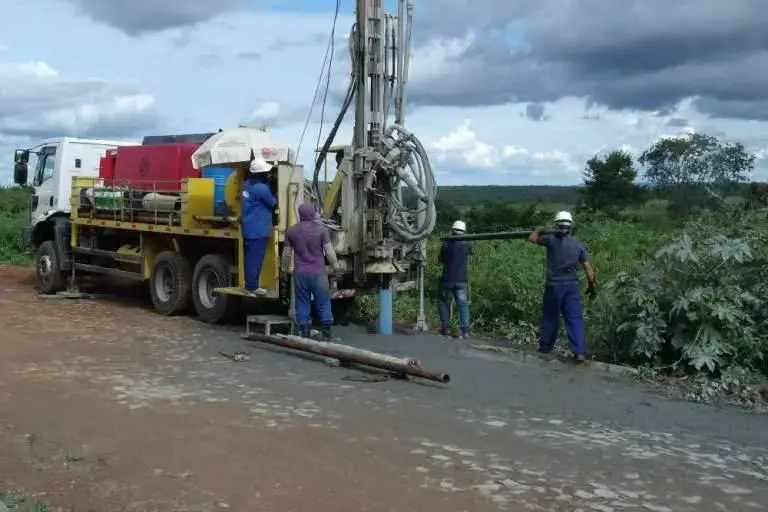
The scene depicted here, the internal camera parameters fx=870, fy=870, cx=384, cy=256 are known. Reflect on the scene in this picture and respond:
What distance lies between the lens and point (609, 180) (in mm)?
37188

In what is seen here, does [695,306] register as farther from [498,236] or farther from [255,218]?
[255,218]

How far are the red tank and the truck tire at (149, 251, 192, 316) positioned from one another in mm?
1203

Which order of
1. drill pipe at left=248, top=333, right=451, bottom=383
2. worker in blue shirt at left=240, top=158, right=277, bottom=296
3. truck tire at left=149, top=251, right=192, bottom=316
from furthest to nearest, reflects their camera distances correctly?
1. truck tire at left=149, top=251, right=192, bottom=316
2. worker in blue shirt at left=240, top=158, right=277, bottom=296
3. drill pipe at left=248, top=333, right=451, bottom=383

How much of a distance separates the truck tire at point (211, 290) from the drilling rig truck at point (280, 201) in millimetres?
16

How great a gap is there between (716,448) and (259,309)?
820 cm

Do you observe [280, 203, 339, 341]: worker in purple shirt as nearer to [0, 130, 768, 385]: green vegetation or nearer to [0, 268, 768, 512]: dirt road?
[0, 268, 768, 512]: dirt road

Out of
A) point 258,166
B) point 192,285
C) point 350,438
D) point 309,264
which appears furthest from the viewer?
point 192,285

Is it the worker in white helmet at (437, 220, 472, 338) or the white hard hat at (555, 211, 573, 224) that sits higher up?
the white hard hat at (555, 211, 573, 224)

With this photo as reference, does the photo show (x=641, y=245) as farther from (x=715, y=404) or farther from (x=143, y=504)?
(x=143, y=504)

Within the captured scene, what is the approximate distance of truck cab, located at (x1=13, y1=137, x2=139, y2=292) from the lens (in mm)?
16750

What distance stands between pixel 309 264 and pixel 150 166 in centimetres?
522

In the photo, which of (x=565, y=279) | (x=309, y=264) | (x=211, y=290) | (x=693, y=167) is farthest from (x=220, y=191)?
(x=693, y=167)

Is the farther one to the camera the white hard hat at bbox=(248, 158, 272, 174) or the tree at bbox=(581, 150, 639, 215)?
the tree at bbox=(581, 150, 639, 215)

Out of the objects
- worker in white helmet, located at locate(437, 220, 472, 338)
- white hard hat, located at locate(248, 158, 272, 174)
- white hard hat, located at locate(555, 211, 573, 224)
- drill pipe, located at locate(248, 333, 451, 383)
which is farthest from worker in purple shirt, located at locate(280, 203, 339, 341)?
white hard hat, located at locate(555, 211, 573, 224)
